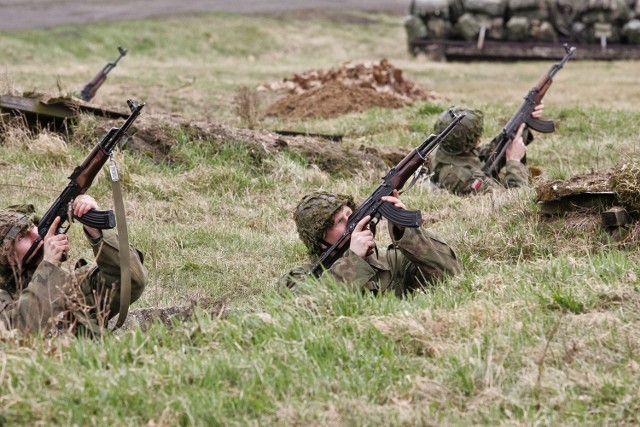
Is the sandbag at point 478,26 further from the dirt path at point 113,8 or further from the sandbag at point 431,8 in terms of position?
the dirt path at point 113,8

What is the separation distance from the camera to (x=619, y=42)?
91.8 ft

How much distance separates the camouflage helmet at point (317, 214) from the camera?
21.5ft

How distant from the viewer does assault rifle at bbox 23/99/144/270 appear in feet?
19.7

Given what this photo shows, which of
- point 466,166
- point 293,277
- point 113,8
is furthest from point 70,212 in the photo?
point 113,8

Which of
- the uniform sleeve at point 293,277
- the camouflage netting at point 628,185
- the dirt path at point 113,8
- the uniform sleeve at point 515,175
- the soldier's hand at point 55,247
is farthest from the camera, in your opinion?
the dirt path at point 113,8

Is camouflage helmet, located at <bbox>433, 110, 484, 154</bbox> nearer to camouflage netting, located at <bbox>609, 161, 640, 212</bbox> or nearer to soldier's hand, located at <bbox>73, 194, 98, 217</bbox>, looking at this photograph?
camouflage netting, located at <bbox>609, 161, 640, 212</bbox>

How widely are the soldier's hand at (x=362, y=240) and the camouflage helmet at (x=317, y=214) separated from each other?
8.6 inches

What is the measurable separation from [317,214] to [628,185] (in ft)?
7.56

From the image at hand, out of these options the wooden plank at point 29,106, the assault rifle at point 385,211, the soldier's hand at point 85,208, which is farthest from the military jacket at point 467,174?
the soldier's hand at point 85,208

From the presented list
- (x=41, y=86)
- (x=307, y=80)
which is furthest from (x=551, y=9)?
(x=41, y=86)

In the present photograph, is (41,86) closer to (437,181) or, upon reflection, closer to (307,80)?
(307,80)

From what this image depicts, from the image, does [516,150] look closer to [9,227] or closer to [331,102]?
[331,102]

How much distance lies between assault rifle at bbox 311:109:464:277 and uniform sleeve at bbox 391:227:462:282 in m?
0.09

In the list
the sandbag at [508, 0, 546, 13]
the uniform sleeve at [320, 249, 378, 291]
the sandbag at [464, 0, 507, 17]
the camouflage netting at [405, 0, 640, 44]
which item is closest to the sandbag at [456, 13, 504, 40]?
the camouflage netting at [405, 0, 640, 44]
